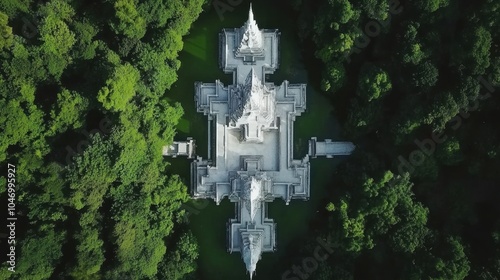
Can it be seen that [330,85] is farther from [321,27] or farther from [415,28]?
[415,28]

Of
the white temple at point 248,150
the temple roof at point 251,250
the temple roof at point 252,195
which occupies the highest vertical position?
the white temple at point 248,150

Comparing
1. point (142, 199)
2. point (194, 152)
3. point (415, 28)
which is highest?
point (415, 28)

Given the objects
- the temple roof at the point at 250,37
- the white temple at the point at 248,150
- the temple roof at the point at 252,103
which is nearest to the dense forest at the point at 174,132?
the white temple at the point at 248,150

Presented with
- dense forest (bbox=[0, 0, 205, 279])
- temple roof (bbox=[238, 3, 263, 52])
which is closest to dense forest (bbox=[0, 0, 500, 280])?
dense forest (bbox=[0, 0, 205, 279])

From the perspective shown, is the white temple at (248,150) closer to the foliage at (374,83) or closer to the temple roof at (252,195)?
the temple roof at (252,195)

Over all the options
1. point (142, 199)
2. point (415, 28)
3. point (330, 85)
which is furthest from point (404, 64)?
point (142, 199)

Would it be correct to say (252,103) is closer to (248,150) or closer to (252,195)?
(248,150)

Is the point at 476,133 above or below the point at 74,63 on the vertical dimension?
below
